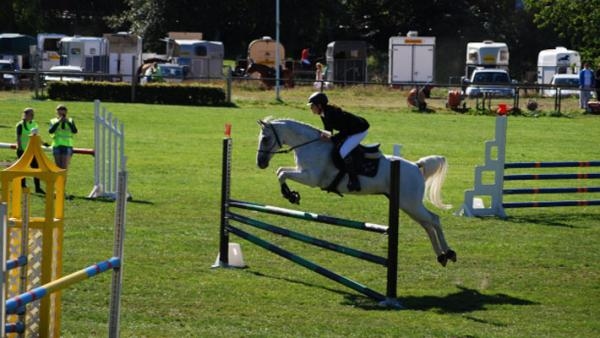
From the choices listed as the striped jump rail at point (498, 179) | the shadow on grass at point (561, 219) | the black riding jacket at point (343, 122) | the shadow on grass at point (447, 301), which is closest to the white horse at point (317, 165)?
the black riding jacket at point (343, 122)

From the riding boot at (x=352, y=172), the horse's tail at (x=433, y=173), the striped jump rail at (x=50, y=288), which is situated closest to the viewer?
the striped jump rail at (x=50, y=288)

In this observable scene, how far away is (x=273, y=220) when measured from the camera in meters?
18.6

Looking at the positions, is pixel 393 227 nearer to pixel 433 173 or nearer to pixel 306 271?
pixel 306 271

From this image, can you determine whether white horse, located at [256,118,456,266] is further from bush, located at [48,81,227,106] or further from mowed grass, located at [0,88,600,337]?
bush, located at [48,81,227,106]

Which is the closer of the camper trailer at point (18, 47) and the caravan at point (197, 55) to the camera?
the caravan at point (197, 55)

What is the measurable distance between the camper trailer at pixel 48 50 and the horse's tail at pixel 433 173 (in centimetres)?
4960

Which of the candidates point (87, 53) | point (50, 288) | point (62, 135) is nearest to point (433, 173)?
point (62, 135)

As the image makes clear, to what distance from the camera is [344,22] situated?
77938 mm

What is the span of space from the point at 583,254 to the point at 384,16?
62695 millimetres

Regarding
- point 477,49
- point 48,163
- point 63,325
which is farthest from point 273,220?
point 477,49

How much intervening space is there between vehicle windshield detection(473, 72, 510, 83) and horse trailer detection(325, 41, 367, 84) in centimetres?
1029

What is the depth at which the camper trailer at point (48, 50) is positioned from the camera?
63.0 m

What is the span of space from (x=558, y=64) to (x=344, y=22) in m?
20.0

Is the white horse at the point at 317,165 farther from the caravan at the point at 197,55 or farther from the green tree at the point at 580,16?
the caravan at the point at 197,55
